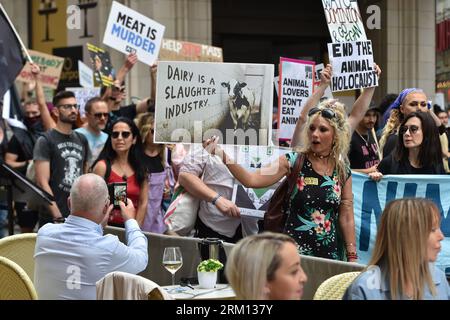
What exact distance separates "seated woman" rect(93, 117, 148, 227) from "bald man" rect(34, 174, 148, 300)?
99.2 inches

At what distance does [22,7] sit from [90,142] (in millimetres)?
12370

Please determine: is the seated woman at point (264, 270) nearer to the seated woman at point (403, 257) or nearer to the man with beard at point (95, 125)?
the seated woman at point (403, 257)

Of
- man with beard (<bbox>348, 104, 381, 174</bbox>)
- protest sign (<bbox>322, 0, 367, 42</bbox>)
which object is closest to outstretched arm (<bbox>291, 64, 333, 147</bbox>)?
protest sign (<bbox>322, 0, 367, 42</bbox>)

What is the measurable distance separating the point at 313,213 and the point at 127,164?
2.34m

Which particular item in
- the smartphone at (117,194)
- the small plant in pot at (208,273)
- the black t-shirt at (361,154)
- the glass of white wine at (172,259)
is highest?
the black t-shirt at (361,154)

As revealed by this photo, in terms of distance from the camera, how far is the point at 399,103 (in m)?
7.64

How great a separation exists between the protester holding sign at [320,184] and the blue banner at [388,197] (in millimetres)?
983

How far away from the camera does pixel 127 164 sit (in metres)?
7.23

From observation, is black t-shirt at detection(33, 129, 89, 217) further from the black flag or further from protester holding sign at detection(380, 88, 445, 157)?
protester holding sign at detection(380, 88, 445, 157)

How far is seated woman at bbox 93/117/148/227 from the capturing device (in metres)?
7.09

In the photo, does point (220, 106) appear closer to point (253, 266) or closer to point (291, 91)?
point (291, 91)

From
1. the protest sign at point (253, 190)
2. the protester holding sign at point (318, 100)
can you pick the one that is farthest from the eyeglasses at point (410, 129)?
the protest sign at point (253, 190)

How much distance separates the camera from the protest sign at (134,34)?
10242 mm

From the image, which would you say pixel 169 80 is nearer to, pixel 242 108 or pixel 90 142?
pixel 242 108
